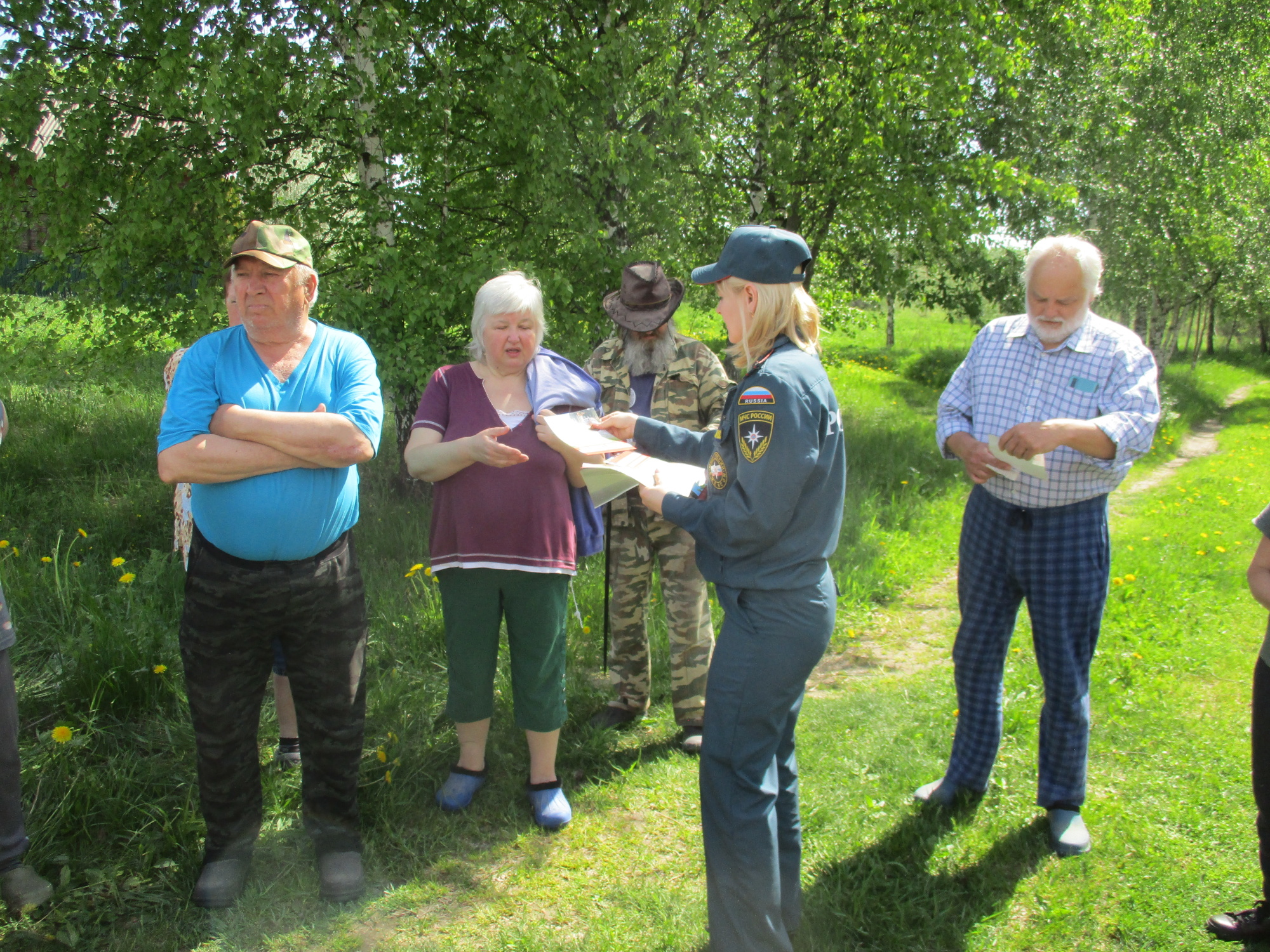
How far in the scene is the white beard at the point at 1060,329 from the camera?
318cm

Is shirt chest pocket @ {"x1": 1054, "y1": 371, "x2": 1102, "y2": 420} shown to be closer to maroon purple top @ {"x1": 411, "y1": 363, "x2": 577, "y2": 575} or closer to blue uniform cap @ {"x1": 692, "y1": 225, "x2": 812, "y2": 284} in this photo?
blue uniform cap @ {"x1": 692, "y1": 225, "x2": 812, "y2": 284}

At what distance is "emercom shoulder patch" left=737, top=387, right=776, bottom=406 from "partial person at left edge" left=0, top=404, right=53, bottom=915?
236 cm

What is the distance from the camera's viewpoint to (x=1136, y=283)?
1619 centimetres

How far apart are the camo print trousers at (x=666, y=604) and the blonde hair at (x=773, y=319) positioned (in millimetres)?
1682

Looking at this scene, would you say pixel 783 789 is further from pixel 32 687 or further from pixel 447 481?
pixel 32 687

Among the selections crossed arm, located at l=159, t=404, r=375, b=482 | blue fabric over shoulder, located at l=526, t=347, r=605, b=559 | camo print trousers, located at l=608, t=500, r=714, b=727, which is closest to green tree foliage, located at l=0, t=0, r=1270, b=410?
camo print trousers, located at l=608, t=500, r=714, b=727

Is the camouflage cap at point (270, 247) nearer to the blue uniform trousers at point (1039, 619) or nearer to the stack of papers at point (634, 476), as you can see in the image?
the stack of papers at point (634, 476)

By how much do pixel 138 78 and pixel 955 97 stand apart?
279 inches

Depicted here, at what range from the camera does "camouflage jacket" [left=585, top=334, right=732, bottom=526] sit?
4.06m

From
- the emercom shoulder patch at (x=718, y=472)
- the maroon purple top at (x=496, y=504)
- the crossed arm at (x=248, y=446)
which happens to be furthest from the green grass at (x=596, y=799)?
the emercom shoulder patch at (x=718, y=472)

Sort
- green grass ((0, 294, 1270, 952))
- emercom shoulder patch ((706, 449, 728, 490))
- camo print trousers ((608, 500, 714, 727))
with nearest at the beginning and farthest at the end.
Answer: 1. emercom shoulder patch ((706, 449, 728, 490))
2. green grass ((0, 294, 1270, 952))
3. camo print trousers ((608, 500, 714, 727))

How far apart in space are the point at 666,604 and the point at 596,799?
940 millimetres

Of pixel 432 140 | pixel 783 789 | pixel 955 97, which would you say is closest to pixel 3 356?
pixel 432 140

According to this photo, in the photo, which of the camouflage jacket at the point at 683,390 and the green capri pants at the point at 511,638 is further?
the camouflage jacket at the point at 683,390
